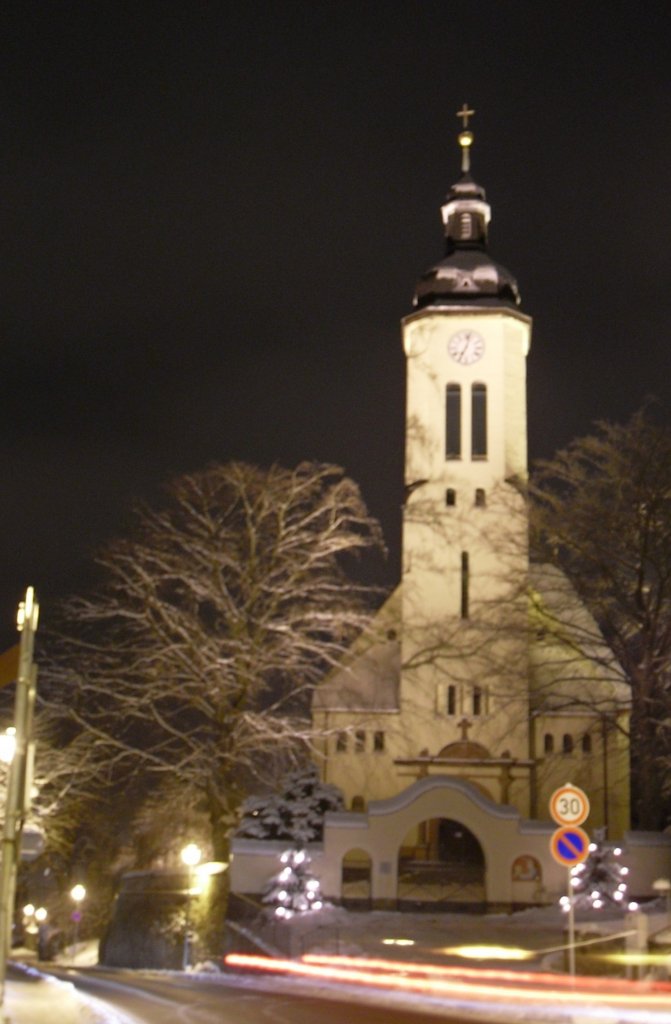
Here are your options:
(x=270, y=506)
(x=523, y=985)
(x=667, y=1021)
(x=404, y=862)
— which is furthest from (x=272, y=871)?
(x=667, y=1021)

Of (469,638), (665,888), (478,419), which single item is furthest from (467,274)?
(665,888)

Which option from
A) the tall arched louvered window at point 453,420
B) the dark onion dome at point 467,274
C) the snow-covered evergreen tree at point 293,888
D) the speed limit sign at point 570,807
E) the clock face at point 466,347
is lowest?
the snow-covered evergreen tree at point 293,888

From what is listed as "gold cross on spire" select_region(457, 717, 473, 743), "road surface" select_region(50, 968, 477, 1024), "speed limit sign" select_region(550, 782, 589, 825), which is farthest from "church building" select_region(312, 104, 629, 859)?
"speed limit sign" select_region(550, 782, 589, 825)

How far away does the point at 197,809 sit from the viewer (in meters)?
39.3

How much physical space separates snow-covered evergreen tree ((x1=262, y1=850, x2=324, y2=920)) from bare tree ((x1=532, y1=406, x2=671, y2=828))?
822cm

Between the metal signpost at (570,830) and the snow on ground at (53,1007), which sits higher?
the metal signpost at (570,830)

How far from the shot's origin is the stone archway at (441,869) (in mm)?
33344

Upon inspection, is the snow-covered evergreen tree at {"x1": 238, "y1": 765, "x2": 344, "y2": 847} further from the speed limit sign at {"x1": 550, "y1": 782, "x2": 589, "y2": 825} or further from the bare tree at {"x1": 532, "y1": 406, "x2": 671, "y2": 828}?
the speed limit sign at {"x1": 550, "y1": 782, "x2": 589, "y2": 825}

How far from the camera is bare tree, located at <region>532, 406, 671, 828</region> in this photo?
3231 cm

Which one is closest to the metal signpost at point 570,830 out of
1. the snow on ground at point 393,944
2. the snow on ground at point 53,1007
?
the snow on ground at point 393,944

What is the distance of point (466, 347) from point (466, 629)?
896cm

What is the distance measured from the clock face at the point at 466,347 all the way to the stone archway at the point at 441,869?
14285 mm

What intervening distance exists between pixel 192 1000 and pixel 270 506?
54.5 ft

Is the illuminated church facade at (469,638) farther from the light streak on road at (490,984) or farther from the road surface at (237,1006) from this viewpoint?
the road surface at (237,1006)
